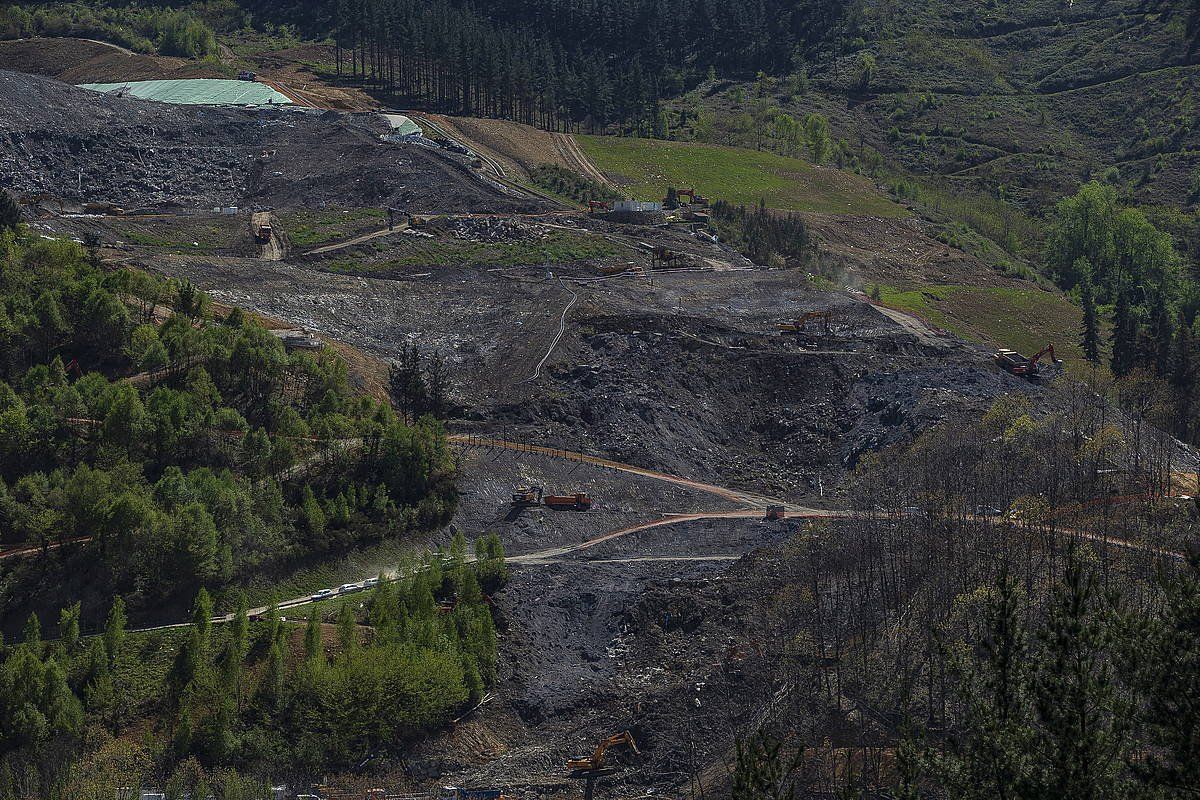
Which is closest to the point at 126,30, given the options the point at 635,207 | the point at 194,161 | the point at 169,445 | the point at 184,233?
the point at 194,161

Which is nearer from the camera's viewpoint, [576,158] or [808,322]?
[808,322]

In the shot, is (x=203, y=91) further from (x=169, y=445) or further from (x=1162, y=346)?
(x=1162, y=346)

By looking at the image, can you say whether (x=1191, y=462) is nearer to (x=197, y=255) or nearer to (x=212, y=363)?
(x=212, y=363)

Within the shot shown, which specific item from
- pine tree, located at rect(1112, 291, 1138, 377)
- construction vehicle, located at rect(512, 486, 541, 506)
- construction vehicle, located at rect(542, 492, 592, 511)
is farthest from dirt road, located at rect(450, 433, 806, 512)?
pine tree, located at rect(1112, 291, 1138, 377)

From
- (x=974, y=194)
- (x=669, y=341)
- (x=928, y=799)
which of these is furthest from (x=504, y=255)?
(x=974, y=194)

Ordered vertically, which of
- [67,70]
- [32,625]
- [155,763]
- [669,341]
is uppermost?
[67,70]
